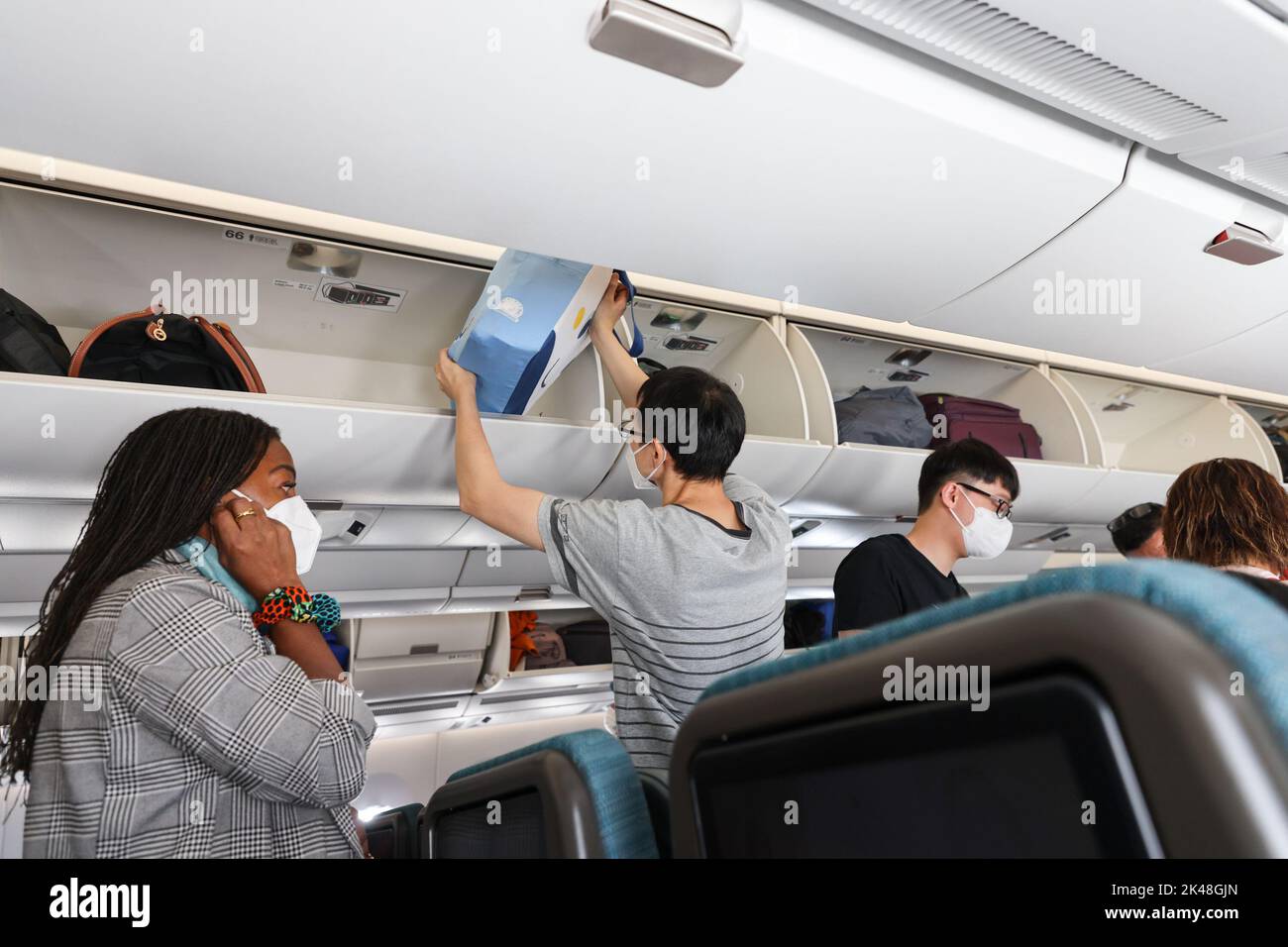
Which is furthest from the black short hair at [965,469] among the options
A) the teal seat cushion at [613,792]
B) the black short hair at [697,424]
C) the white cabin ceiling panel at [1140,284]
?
the teal seat cushion at [613,792]

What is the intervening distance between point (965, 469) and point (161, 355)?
2.35 metres

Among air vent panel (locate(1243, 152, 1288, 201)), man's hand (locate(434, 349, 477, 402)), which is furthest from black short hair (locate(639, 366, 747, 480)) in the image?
air vent panel (locate(1243, 152, 1288, 201))

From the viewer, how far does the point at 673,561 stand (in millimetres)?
1811

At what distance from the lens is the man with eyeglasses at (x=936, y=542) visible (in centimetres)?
235

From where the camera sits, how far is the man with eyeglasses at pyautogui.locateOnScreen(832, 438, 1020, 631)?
92.4 inches

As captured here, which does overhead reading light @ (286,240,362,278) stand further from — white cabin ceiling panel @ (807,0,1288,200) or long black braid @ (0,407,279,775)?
white cabin ceiling panel @ (807,0,1288,200)

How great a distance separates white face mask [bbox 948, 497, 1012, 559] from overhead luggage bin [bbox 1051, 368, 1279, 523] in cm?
145

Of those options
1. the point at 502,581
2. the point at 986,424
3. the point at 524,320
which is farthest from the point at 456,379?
the point at 986,424

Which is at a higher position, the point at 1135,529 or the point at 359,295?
the point at 359,295

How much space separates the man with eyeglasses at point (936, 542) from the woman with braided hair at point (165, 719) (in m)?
1.40

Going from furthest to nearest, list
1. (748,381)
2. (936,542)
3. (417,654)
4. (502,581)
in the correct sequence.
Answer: (417,654) < (502,581) < (748,381) < (936,542)

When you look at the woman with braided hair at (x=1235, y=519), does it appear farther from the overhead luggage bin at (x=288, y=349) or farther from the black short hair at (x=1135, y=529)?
the black short hair at (x=1135, y=529)

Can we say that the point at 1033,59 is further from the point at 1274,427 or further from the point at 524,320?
the point at 1274,427

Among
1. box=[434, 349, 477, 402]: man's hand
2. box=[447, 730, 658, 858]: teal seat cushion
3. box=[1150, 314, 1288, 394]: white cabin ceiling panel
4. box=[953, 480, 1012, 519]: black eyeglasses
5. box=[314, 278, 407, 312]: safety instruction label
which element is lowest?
box=[447, 730, 658, 858]: teal seat cushion
